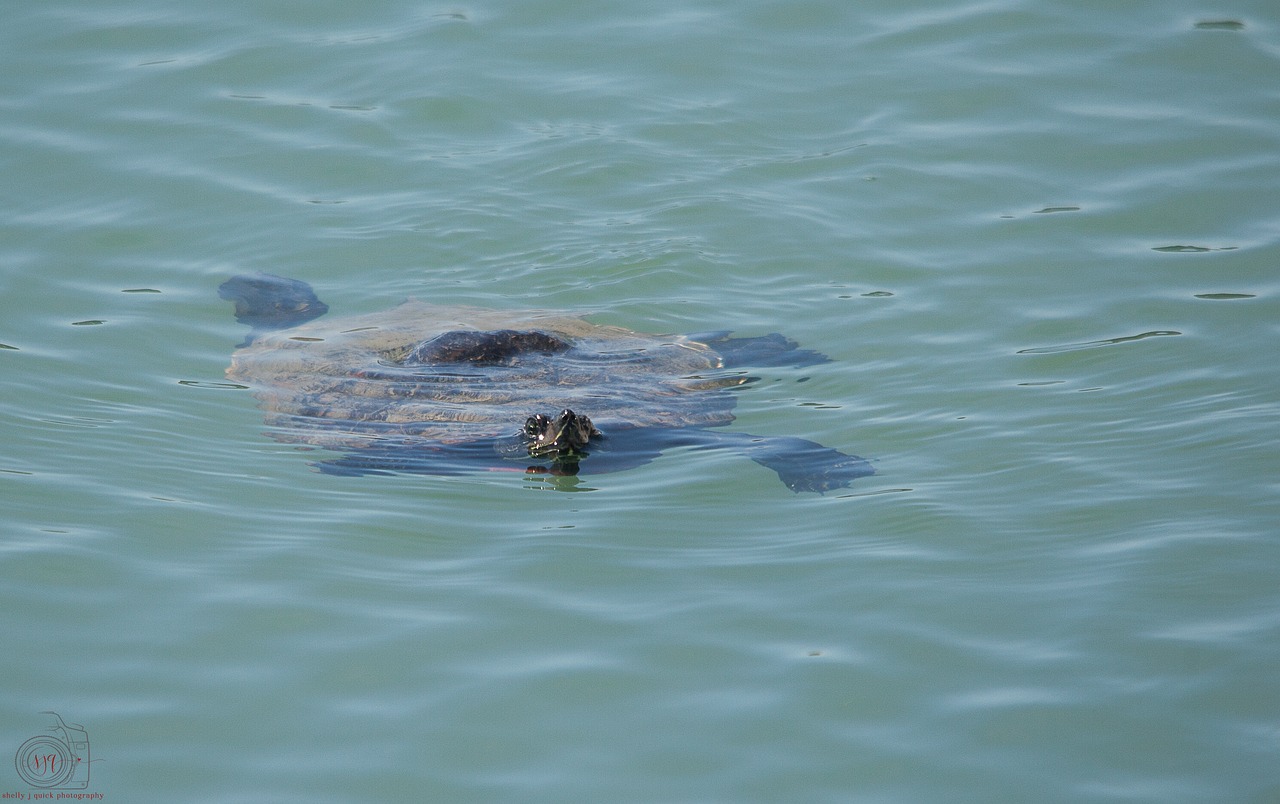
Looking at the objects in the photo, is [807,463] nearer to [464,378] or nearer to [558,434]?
[558,434]

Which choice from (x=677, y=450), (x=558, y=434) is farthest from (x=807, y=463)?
(x=558, y=434)

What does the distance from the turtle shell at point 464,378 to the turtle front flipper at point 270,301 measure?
23cm

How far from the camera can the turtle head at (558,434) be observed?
5652mm

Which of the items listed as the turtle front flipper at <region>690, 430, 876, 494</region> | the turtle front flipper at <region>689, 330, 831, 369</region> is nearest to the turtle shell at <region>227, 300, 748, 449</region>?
the turtle front flipper at <region>689, 330, 831, 369</region>

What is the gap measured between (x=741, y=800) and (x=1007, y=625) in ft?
4.49

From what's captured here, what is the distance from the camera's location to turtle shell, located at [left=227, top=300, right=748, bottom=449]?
619 centimetres

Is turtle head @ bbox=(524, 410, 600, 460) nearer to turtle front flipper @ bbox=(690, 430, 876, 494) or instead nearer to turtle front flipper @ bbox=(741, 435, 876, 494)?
turtle front flipper @ bbox=(690, 430, 876, 494)

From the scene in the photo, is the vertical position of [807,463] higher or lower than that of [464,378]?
lower

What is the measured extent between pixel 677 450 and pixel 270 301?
3025 millimetres

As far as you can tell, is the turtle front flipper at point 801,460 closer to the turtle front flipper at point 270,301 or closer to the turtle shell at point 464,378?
the turtle shell at point 464,378

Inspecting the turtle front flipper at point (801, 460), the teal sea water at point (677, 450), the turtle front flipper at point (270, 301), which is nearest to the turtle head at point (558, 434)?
the teal sea water at point (677, 450)

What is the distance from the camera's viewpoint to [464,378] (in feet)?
21.6

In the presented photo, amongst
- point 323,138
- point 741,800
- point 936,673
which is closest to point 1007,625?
point 936,673

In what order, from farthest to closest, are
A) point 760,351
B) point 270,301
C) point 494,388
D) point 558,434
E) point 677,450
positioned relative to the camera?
point 270,301 → point 760,351 → point 494,388 → point 677,450 → point 558,434
